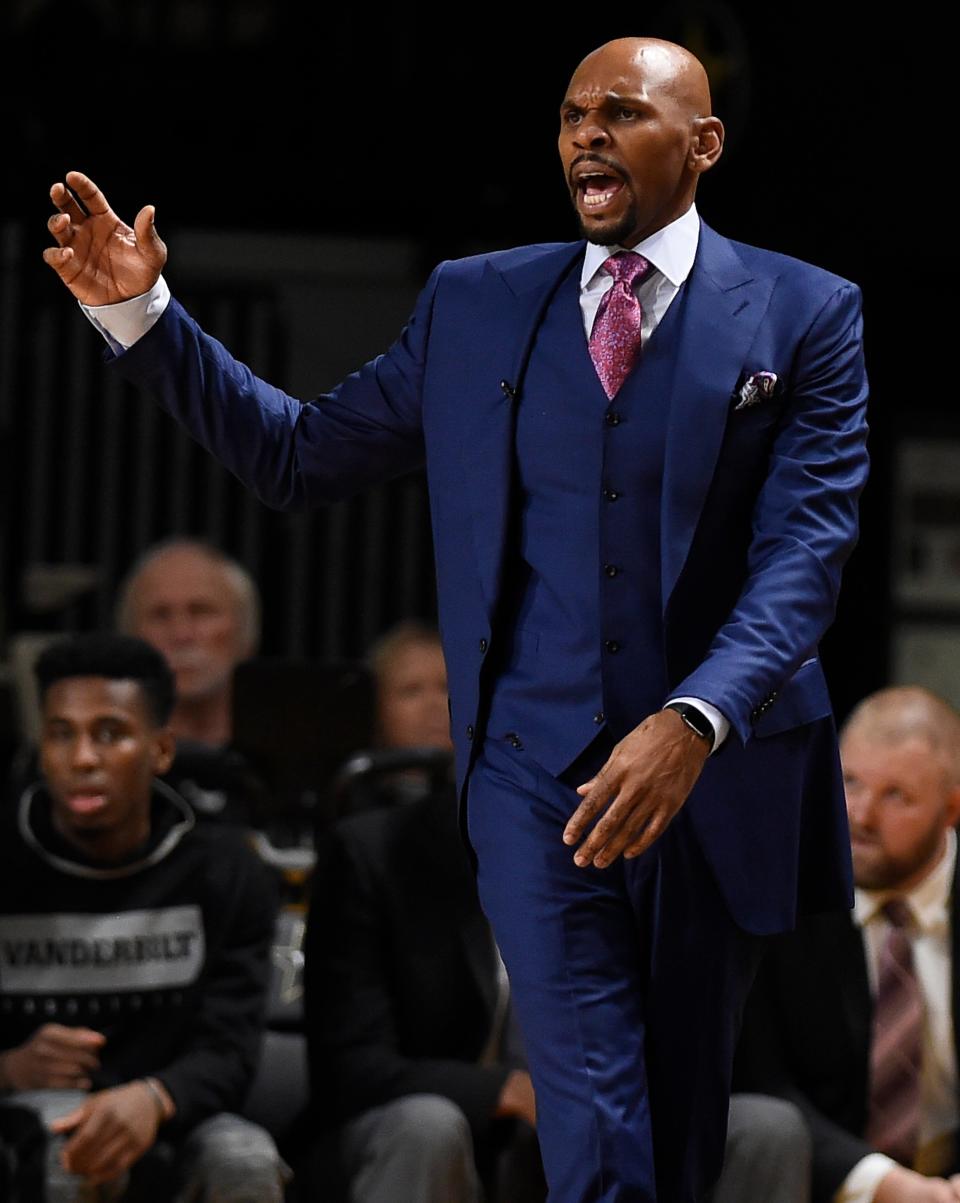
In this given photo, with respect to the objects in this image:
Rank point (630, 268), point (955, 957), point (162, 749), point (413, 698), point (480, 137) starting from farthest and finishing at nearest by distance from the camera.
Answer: point (480, 137), point (413, 698), point (162, 749), point (955, 957), point (630, 268)

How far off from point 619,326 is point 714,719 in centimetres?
41

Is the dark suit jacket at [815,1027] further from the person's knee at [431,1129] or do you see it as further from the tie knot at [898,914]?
the person's knee at [431,1129]

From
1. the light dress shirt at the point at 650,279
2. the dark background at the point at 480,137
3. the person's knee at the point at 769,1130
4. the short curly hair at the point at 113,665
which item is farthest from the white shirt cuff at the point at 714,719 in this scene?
the dark background at the point at 480,137

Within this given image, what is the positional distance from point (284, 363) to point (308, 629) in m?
0.81

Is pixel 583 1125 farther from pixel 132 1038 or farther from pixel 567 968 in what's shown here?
pixel 132 1038

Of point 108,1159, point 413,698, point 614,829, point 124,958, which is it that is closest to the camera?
point 614,829

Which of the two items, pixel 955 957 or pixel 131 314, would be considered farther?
pixel 955 957

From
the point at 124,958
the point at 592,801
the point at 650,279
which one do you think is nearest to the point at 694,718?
the point at 592,801

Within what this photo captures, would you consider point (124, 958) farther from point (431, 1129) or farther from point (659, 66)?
point (659, 66)

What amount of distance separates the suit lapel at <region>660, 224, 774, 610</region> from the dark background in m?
4.08

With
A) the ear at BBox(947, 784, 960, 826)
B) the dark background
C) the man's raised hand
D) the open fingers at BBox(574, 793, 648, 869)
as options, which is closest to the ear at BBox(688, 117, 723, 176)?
the man's raised hand

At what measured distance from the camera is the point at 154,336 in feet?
7.29

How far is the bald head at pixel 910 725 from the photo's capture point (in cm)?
372

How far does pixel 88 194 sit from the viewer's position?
2158mm
